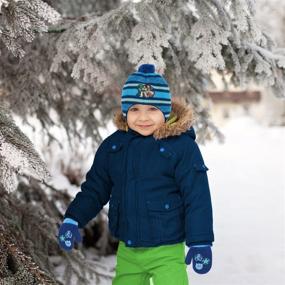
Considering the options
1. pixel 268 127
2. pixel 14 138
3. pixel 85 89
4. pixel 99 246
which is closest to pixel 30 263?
pixel 14 138

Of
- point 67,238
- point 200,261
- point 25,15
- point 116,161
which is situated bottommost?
point 200,261

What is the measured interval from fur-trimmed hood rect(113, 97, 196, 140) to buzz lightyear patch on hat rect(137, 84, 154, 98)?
171 mm

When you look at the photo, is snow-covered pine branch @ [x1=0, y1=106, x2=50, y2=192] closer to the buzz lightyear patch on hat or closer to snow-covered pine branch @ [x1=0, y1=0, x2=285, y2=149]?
the buzz lightyear patch on hat

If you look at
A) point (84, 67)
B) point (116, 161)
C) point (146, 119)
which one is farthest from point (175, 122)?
point (84, 67)

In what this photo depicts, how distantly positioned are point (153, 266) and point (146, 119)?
0.75 meters

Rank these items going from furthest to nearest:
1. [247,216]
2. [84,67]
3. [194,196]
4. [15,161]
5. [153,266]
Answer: [247,216] → [84,67] → [153,266] → [194,196] → [15,161]

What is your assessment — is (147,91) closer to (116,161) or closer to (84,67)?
(116,161)

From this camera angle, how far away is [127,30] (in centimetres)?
395

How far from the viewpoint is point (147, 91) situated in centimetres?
294

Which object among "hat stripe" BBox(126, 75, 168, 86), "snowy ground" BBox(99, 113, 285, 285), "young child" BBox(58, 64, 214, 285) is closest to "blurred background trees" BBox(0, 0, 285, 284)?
"young child" BBox(58, 64, 214, 285)

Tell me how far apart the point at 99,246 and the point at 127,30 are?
3189mm

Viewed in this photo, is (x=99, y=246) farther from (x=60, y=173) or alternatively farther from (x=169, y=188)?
(x=169, y=188)

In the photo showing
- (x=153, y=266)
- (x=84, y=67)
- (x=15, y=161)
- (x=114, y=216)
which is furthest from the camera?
(x=84, y=67)

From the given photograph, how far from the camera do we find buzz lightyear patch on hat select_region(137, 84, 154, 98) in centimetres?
293
